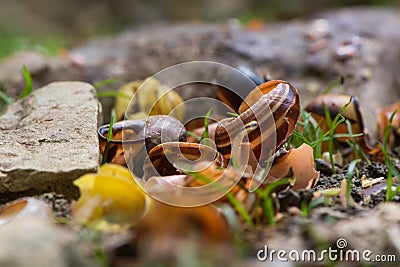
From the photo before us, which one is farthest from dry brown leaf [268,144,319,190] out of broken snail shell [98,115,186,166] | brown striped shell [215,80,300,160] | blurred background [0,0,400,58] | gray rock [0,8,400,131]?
blurred background [0,0,400,58]

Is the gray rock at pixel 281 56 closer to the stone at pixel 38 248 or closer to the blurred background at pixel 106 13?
the stone at pixel 38 248

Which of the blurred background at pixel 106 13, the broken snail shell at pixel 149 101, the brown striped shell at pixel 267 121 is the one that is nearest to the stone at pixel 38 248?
the brown striped shell at pixel 267 121

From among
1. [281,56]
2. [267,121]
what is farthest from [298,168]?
[281,56]

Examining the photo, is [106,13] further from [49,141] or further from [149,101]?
[49,141]

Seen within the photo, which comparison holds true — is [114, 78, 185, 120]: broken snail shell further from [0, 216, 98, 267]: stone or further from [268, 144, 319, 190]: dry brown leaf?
[0, 216, 98, 267]: stone

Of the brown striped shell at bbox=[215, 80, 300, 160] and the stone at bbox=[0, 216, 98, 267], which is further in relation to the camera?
the brown striped shell at bbox=[215, 80, 300, 160]

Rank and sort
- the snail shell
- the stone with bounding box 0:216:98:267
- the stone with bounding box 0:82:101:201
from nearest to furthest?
the stone with bounding box 0:216:98:267 → the stone with bounding box 0:82:101:201 → the snail shell
